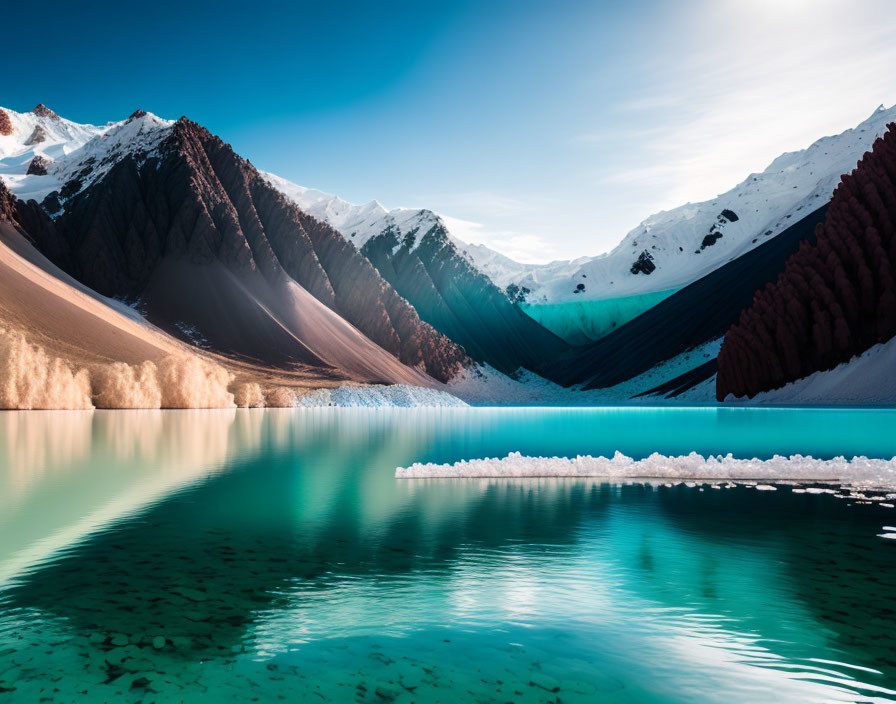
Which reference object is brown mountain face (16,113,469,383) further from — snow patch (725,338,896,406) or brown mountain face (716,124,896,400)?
snow patch (725,338,896,406)

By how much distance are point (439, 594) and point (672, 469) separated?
20.4 meters

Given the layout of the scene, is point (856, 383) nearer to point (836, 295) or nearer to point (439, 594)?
point (836, 295)

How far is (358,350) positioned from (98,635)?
571ft

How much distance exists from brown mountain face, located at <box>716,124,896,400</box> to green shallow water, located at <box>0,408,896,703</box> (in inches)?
4220

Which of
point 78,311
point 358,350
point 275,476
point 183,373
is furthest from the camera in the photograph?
point 358,350

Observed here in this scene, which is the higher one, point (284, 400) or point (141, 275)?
point (141, 275)

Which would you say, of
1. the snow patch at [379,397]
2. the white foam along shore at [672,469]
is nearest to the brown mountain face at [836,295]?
the snow patch at [379,397]

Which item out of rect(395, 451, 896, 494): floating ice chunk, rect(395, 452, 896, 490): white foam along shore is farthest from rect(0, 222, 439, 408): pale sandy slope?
rect(395, 451, 896, 494): floating ice chunk

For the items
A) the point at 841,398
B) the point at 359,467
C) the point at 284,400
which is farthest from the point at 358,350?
the point at 359,467

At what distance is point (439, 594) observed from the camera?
13875 millimetres

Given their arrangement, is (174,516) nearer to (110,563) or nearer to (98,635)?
(110,563)

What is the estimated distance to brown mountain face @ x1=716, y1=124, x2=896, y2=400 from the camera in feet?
387

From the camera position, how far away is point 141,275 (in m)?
→ 186

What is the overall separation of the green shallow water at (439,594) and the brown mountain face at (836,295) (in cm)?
10720
